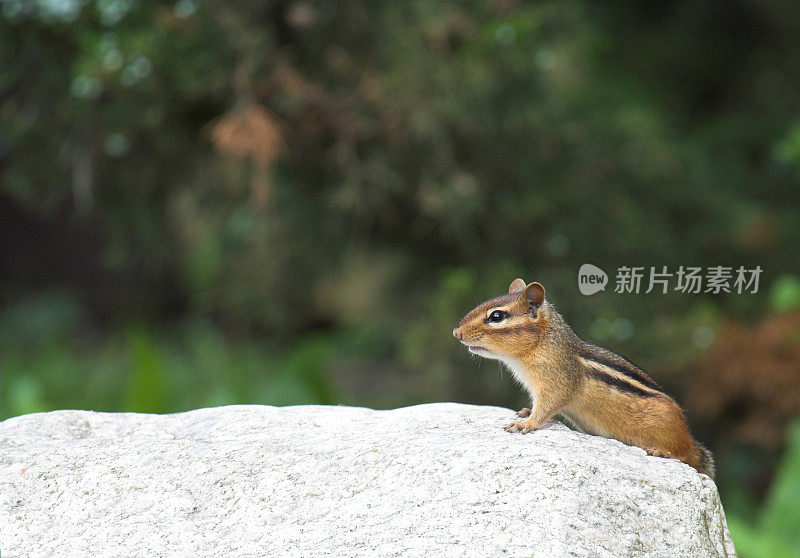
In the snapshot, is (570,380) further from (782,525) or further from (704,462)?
(782,525)

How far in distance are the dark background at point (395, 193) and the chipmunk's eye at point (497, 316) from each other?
1914 millimetres

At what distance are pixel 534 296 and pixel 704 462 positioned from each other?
65cm

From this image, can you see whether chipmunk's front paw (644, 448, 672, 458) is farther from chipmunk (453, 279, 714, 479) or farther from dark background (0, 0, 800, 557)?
dark background (0, 0, 800, 557)

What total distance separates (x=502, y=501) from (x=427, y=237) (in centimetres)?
368

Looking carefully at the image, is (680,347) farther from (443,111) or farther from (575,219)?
(443,111)

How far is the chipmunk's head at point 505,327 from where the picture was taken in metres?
2.23

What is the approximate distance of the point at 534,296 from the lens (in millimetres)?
2174

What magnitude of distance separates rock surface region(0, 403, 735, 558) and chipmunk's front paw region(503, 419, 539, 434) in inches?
1.8

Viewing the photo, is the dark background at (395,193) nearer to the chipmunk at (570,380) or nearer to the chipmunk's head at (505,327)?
the chipmunk at (570,380)

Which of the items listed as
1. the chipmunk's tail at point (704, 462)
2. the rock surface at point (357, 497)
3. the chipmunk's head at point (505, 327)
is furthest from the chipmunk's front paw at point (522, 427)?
the chipmunk's tail at point (704, 462)

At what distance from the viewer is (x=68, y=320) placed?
8.23 meters

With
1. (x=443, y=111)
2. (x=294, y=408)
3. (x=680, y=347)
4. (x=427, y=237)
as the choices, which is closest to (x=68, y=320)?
(x=427, y=237)

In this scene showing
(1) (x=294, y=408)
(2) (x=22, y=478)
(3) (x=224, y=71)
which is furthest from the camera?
(3) (x=224, y=71)

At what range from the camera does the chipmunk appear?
2.21 m
